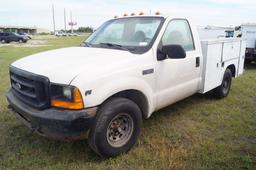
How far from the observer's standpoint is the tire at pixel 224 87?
5672mm

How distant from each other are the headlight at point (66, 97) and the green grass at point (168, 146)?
2.74 feet

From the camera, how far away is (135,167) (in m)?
3.12

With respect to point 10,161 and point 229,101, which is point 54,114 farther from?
point 229,101

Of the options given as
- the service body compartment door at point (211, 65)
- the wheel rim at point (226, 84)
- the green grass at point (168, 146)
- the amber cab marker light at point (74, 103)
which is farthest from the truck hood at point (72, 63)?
the wheel rim at point (226, 84)

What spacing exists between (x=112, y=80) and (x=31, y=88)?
0.98 metres

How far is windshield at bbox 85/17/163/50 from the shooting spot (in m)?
Result: 3.75

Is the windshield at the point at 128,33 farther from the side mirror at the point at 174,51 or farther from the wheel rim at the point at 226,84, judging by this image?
the wheel rim at the point at 226,84

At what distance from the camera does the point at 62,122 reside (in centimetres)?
272

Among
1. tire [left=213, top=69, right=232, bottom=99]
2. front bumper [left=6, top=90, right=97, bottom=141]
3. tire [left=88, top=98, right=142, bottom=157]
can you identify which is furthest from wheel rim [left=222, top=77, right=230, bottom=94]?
front bumper [left=6, top=90, right=97, bottom=141]

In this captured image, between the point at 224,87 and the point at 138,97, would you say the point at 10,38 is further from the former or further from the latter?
the point at 138,97

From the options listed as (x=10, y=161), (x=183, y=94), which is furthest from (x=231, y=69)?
(x=10, y=161)

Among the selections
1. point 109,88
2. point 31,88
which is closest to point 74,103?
point 109,88

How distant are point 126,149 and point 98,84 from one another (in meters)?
1.07

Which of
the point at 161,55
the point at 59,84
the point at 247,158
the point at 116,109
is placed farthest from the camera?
the point at 161,55
